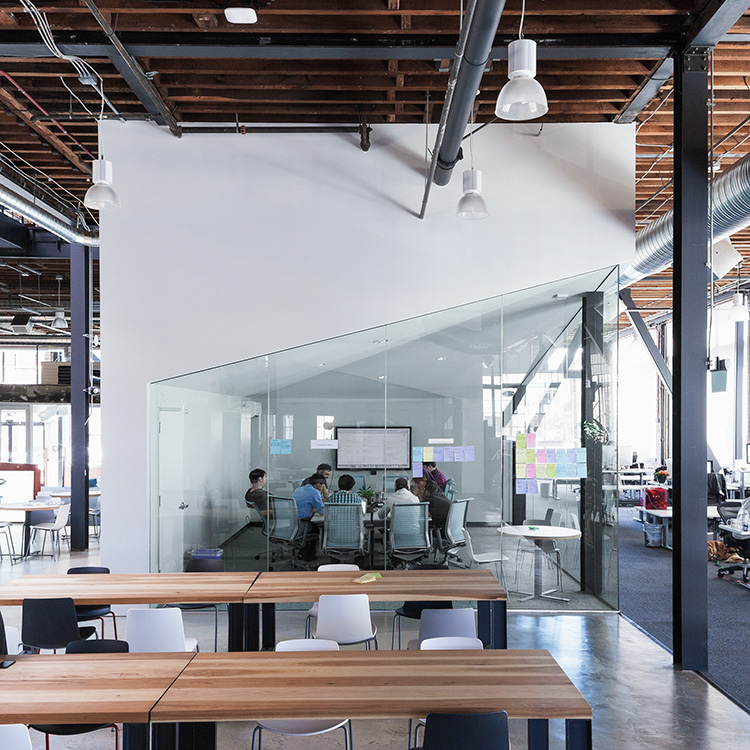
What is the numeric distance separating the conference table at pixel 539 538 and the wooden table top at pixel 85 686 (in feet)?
13.9

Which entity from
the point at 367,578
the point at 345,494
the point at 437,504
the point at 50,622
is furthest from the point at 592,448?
the point at 50,622

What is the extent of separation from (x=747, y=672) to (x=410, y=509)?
314 centimetres

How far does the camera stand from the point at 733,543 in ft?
33.2

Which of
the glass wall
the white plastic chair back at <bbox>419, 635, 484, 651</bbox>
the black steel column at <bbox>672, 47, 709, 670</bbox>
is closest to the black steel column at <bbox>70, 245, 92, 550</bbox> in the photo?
the glass wall

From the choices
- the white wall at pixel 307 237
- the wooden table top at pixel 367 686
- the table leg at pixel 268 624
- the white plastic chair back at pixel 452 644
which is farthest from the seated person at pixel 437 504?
the wooden table top at pixel 367 686

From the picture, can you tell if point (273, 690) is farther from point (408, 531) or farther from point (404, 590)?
point (408, 531)

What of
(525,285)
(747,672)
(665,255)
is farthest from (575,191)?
(747,672)

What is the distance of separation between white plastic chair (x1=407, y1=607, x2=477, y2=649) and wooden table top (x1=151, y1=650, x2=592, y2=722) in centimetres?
70

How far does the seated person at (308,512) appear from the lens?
6934mm

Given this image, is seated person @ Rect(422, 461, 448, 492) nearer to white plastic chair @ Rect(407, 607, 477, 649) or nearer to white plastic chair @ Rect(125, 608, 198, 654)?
white plastic chair @ Rect(407, 607, 477, 649)

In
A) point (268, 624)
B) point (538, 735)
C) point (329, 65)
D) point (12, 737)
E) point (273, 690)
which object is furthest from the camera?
point (329, 65)

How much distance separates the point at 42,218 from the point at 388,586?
6.62 m

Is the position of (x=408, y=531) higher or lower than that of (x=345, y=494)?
lower

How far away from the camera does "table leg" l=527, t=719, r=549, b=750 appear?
306 cm
